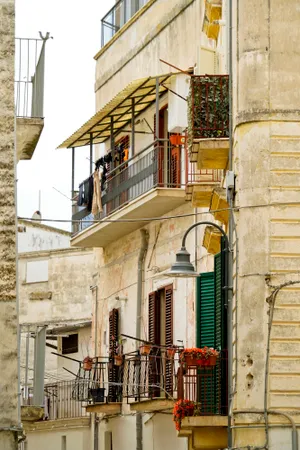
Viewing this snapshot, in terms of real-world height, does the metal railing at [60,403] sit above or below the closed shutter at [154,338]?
below

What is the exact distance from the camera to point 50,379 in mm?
43875

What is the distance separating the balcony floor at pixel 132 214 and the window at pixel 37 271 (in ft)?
32.8

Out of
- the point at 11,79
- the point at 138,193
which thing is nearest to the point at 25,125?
the point at 11,79

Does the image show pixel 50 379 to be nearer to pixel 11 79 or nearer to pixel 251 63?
pixel 251 63

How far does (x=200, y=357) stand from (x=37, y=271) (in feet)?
68.8

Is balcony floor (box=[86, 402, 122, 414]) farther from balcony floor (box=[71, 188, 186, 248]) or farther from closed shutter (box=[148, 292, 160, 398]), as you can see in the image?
balcony floor (box=[71, 188, 186, 248])

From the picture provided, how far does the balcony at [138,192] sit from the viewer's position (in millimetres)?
30203

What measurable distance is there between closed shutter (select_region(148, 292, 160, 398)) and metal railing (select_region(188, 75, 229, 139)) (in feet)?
21.3

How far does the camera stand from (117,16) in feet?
119

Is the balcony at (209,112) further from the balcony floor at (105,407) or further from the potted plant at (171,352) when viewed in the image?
the balcony floor at (105,407)

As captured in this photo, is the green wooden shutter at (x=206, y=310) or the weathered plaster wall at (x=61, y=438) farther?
the weathered plaster wall at (x=61, y=438)

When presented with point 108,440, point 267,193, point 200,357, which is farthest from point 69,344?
point 267,193

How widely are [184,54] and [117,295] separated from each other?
253 inches

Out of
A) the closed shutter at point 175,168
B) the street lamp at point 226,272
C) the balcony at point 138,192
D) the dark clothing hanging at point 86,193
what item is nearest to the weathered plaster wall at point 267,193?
the street lamp at point 226,272
